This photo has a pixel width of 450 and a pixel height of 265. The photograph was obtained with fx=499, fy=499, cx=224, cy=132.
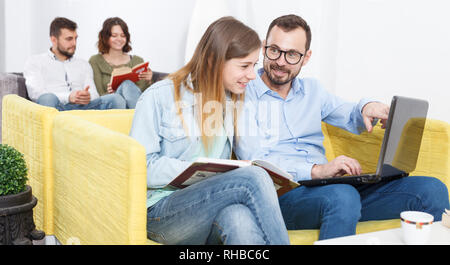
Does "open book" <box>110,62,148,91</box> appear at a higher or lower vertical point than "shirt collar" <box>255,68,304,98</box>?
lower

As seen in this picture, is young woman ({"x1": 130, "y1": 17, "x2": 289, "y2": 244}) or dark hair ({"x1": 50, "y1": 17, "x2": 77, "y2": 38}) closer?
young woman ({"x1": 130, "y1": 17, "x2": 289, "y2": 244})

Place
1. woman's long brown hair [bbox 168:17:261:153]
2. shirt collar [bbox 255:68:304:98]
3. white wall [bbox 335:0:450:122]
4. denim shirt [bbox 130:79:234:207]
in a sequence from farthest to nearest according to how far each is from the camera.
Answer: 1. white wall [bbox 335:0:450:122]
2. shirt collar [bbox 255:68:304:98]
3. woman's long brown hair [bbox 168:17:261:153]
4. denim shirt [bbox 130:79:234:207]

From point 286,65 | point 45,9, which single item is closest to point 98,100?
point 45,9

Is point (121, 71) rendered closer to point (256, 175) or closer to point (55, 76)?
point (55, 76)

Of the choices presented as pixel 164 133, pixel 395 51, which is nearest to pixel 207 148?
pixel 164 133

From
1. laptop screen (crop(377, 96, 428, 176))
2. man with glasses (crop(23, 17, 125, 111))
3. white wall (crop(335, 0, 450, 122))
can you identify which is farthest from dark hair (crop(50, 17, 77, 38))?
laptop screen (crop(377, 96, 428, 176))

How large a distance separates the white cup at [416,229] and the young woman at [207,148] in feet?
1.00

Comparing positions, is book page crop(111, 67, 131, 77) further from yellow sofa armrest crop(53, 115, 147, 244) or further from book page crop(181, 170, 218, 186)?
book page crop(181, 170, 218, 186)

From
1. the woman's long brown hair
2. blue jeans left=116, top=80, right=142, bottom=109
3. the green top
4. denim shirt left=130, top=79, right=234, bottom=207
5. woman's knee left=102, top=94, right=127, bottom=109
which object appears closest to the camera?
denim shirt left=130, top=79, right=234, bottom=207

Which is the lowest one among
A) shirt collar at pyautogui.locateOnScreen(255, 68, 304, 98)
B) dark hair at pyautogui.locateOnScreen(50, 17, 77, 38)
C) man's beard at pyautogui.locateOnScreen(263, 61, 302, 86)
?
shirt collar at pyautogui.locateOnScreen(255, 68, 304, 98)

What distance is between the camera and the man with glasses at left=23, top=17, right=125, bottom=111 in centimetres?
337

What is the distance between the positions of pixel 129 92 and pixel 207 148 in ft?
7.22

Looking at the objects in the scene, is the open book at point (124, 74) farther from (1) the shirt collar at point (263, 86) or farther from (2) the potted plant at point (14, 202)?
(1) the shirt collar at point (263, 86)
